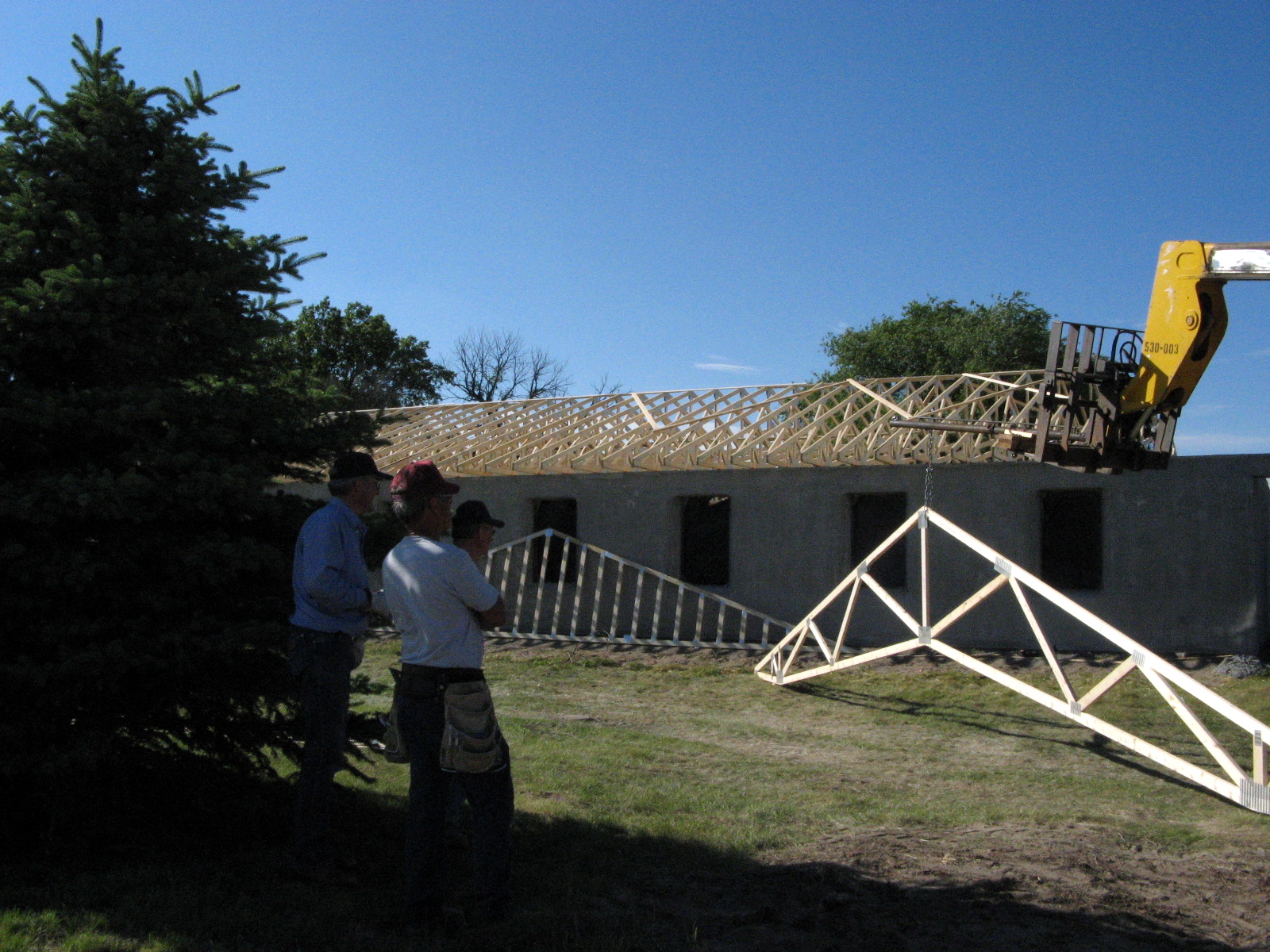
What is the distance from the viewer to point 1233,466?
41.7 ft

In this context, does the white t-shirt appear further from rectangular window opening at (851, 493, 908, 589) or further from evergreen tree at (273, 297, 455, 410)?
evergreen tree at (273, 297, 455, 410)

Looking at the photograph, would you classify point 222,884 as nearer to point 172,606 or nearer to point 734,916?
point 172,606

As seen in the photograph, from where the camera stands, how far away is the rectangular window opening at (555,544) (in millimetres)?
17297

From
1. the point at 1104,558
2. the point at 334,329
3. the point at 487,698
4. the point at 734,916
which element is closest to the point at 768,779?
the point at 734,916

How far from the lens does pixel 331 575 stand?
429 cm

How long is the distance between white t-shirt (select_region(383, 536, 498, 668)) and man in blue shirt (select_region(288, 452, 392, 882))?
1.48ft

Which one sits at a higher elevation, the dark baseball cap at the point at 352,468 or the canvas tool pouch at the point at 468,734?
the dark baseball cap at the point at 352,468

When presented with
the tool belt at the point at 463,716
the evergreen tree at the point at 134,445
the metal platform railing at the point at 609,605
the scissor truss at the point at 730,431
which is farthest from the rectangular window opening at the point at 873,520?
the tool belt at the point at 463,716

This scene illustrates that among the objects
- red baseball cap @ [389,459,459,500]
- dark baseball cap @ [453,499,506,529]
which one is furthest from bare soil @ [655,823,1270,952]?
red baseball cap @ [389,459,459,500]

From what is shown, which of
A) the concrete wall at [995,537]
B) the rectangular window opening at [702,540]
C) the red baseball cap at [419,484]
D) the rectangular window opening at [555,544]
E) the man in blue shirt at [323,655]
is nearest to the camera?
the red baseball cap at [419,484]

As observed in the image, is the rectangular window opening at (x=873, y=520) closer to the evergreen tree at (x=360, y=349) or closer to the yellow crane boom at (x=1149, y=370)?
the yellow crane boom at (x=1149, y=370)

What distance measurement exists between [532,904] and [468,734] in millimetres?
947

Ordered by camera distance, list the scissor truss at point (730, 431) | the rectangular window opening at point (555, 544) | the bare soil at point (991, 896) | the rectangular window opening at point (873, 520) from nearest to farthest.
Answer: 1. the bare soil at point (991, 896)
2. the scissor truss at point (730, 431)
3. the rectangular window opening at point (555, 544)
4. the rectangular window opening at point (873, 520)

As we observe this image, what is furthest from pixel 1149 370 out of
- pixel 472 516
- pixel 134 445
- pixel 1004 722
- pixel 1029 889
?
pixel 134 445
